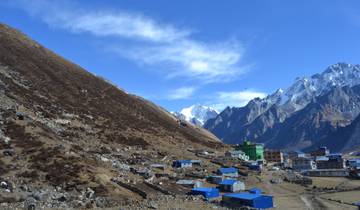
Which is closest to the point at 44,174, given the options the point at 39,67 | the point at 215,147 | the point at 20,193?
the point at 20,193

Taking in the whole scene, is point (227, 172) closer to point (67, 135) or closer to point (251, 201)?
point (251, 201)

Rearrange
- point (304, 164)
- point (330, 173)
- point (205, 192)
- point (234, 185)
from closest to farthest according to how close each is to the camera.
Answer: point (205, 192), point (234, 185), point (330, 173), point (304, 164)

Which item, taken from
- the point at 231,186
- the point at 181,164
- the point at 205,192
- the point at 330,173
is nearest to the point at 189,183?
the point at 205,192

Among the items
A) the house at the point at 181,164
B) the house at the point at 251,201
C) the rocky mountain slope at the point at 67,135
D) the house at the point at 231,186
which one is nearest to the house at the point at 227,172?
the house at the point at 181,164

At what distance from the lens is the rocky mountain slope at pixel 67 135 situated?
66688 millimetres

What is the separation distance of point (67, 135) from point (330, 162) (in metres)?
110

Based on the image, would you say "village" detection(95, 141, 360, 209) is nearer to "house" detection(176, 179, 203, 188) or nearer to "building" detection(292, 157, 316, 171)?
"house" detection(176, 179, 203, 188)

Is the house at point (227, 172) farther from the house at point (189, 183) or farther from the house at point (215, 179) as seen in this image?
the house at point (189, 183)

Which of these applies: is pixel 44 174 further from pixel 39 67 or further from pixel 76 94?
pixel 39 67

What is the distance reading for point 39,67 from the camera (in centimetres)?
15275

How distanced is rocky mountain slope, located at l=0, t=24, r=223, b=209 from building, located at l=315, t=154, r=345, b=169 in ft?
128

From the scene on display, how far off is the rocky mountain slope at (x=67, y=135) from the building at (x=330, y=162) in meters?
39.1

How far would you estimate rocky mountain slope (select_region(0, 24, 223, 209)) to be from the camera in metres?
66.7

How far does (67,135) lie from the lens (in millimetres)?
101562
